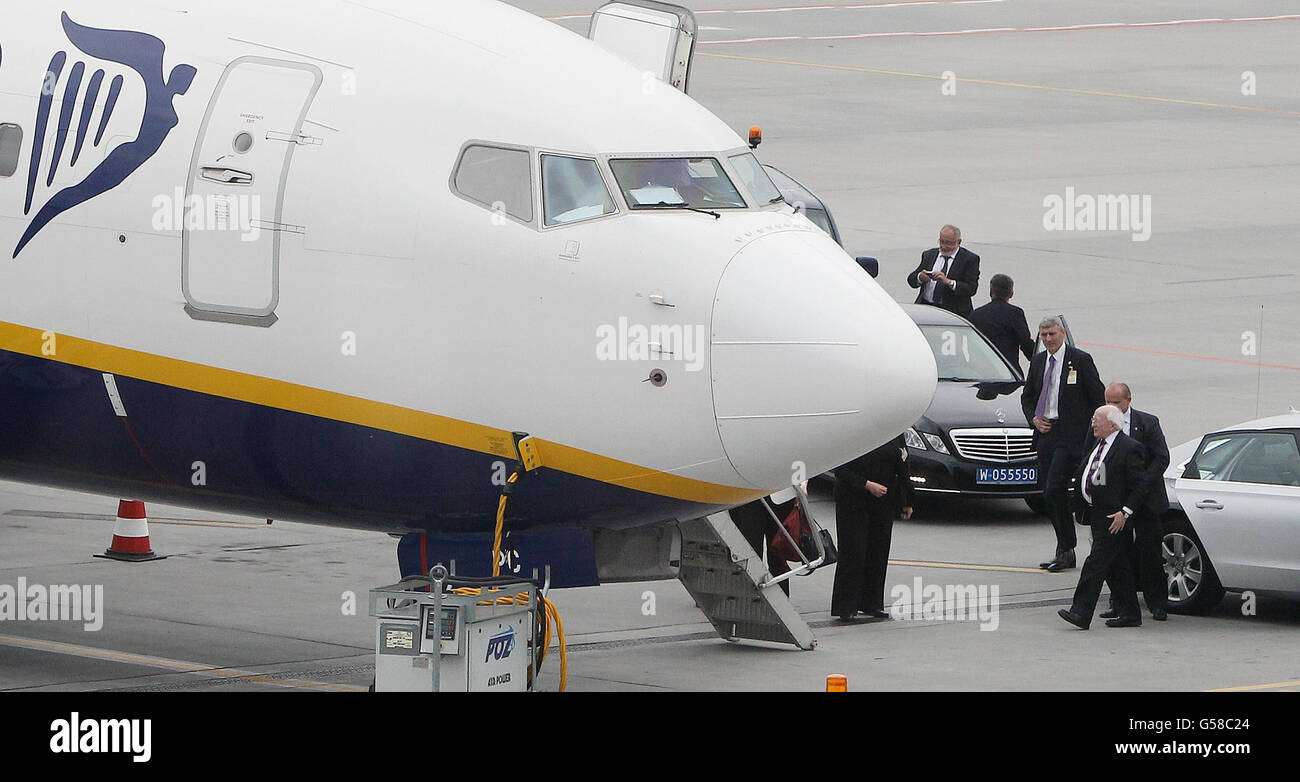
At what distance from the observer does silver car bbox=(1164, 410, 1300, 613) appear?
1877cm

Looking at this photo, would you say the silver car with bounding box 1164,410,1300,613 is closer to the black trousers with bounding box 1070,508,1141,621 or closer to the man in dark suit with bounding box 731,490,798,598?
the black trousers with bounding box 1070,508,1141,621

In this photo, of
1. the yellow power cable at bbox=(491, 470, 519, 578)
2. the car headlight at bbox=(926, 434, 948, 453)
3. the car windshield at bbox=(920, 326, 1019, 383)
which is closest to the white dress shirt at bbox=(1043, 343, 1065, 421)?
the car headlight at bbox=(926, 434, 948, 453)

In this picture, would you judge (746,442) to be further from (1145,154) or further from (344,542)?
(1145,154)

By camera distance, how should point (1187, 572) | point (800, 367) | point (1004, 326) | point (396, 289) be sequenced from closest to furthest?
point (800, 367) < point (396, 289) < point (1187, 572) < point (1004, 326)

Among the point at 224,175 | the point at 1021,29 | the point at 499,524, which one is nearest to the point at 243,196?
the point at 224,175

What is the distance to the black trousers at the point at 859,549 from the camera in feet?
63.5

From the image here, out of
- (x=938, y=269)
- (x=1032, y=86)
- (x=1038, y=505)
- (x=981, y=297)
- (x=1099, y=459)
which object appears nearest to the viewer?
(x=1099, y=459)

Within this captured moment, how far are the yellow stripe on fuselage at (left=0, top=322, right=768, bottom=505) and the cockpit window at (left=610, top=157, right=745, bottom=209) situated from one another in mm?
1713

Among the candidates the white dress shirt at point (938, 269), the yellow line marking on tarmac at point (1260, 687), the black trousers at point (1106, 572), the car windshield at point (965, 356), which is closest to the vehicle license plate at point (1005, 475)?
the car windshield at point (965, 356)

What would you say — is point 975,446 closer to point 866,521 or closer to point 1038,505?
point 1038,505

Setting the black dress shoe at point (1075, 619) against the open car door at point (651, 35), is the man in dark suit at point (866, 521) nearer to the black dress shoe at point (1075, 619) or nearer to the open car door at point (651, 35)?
the black dress shoe at point (1075, 619)

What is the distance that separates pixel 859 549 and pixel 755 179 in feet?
17.3

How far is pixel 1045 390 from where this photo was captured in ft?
72.8

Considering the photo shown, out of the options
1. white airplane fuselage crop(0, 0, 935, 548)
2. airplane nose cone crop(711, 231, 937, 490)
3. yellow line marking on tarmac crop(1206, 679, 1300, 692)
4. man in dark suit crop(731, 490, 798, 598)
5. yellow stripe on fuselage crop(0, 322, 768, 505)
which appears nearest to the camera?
airplane nose cone crop(711, 231, 937, 490)
